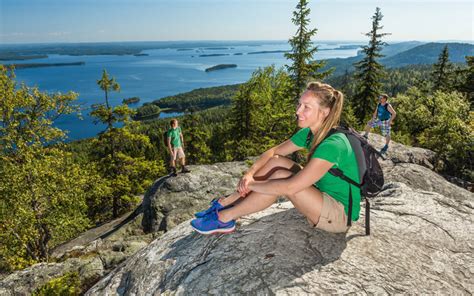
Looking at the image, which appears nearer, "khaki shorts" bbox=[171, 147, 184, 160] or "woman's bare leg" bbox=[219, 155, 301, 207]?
"woman's bare leg" bbox=[219, 155, 301, 207]

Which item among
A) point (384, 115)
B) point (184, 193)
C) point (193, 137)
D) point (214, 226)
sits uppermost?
point (384, 115)

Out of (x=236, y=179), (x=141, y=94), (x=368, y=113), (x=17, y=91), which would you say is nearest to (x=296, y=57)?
(x=236, y=179)

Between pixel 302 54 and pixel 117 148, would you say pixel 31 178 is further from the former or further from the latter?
pixel 302 54

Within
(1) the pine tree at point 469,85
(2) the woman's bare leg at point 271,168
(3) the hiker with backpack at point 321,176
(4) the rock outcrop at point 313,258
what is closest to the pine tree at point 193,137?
(4) the rock outcrop at point 313,258

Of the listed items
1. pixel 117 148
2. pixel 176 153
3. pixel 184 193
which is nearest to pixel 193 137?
pixel 117 148

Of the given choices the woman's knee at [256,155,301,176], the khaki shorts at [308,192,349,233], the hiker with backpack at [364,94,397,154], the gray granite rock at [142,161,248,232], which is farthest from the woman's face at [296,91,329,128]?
the gray granite rock at [142,161,248,232]

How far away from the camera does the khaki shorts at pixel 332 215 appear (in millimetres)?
3908

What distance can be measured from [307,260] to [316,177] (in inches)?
48.4

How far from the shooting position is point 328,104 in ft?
12.7

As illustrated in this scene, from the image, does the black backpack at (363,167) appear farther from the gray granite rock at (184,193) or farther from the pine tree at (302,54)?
the pine tree at (302,54)

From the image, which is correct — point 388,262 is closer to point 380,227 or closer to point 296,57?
point 380,227

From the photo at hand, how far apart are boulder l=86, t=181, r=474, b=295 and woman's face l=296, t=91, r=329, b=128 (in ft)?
5.71

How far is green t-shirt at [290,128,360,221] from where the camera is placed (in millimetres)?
3430

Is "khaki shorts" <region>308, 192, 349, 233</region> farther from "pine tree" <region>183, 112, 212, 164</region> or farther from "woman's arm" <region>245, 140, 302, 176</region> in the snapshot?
"pine tree" <region>183, 112, 212, 164</region>
